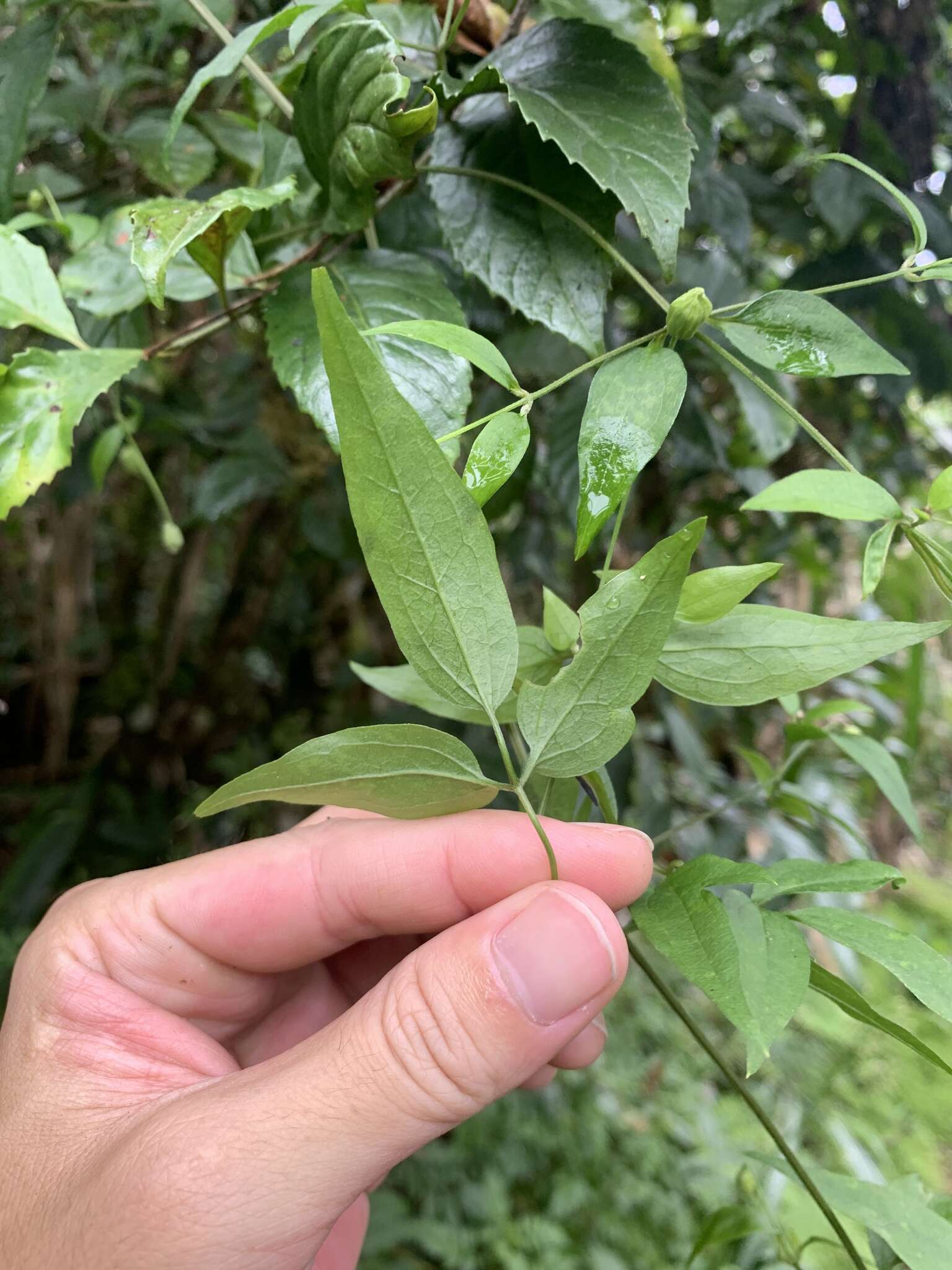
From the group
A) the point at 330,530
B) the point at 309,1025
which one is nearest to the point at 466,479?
the point at 309,1025

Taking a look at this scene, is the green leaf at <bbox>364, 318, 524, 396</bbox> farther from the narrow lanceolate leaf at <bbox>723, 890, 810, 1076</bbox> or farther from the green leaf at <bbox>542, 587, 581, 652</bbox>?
the narrow lanceolate leaf at <bbox>723, 890, 810, 1076</bbox>

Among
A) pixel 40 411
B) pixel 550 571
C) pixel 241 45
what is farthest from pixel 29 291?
pixel 550 571

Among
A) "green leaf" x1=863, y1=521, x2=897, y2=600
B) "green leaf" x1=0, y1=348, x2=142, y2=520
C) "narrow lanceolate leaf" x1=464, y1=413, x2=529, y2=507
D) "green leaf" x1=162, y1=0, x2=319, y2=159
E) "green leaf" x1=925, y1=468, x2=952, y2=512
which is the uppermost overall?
"green leaf" x1=162, y1=0, x2=319, y2=159

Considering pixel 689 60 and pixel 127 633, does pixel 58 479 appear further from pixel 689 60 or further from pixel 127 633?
pixel 689 60

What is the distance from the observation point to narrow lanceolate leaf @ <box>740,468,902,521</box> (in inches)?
11.6

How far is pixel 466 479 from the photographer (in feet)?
1.00

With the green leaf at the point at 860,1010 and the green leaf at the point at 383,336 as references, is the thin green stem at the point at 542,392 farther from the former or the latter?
the green leaf at the point at 860,1010

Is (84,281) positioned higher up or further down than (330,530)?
higher up

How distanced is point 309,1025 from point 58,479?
76cm

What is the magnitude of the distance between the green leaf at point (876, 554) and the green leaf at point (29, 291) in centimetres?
42

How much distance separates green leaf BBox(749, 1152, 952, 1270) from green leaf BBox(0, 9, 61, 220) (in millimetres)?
782

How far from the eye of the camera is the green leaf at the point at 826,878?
332 millimetres

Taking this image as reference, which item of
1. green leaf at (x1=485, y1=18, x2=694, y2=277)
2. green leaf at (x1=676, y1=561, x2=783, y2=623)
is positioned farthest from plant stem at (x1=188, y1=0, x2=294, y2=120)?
green leaf at (x1=676, y1=561, x2=783, y2=623)

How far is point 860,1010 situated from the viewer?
33 cm
